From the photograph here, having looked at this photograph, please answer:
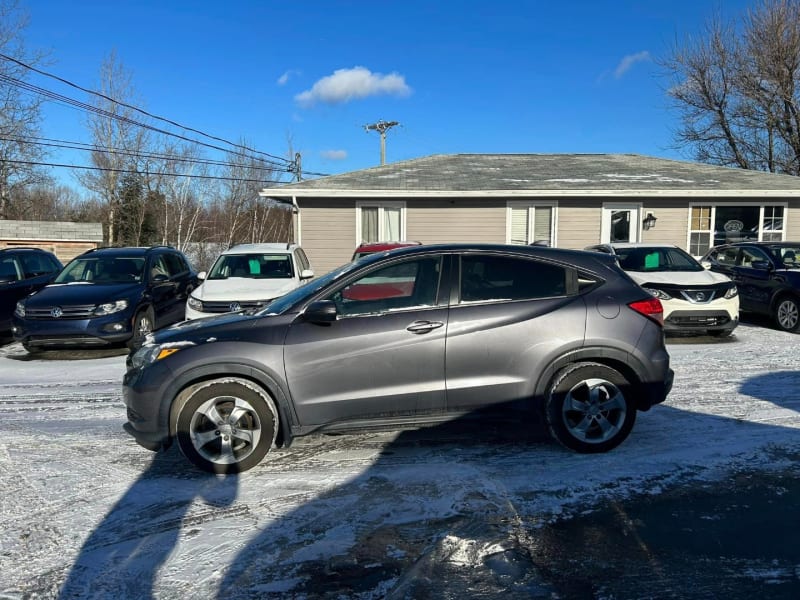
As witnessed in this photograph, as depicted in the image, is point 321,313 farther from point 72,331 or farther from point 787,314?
point 787,314

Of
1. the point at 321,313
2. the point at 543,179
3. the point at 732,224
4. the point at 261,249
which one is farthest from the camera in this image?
the point at 543,179

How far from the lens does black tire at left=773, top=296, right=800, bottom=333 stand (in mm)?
9648

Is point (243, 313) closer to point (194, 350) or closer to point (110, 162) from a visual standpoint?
point (194, 350)

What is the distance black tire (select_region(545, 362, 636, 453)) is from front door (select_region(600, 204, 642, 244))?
1199 centimetres

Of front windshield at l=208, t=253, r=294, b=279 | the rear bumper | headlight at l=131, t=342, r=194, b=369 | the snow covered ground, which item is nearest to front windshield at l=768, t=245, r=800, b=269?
the snow covered ground

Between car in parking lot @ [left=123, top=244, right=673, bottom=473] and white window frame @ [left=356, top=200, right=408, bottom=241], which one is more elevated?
white window frame @ [left=356, top=200, right=408, bottom=241]

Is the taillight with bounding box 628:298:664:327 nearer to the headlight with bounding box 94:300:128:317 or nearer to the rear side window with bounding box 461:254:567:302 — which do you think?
the rear side window with bounding box 461:254:567:302

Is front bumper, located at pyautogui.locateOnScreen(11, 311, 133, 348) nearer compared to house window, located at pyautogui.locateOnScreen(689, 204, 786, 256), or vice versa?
front bumper, located at pyautogui.locateOnScreen(11, 311, 133, 348)

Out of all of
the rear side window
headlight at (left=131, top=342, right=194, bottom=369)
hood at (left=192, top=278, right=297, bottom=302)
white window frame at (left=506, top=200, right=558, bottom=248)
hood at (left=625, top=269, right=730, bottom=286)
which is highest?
white window frame at (left=506, top=200, right=558, bottom=248)

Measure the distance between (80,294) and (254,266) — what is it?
8.90 feet

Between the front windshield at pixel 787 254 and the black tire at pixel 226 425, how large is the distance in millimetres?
9988

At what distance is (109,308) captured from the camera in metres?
8.67

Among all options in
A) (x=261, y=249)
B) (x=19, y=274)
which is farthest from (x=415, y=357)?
(x=19, y=274)

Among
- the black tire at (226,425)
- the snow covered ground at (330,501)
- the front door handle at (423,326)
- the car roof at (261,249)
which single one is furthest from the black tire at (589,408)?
the car roof at (261,249)
